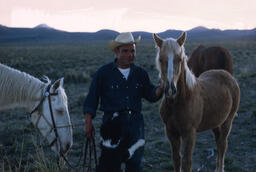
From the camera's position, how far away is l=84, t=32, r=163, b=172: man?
2.88 m

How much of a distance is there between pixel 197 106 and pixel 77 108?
19.1ft

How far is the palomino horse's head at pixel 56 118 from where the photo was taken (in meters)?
3.47

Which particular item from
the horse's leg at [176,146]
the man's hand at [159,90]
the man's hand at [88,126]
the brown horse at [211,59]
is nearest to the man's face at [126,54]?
the man's hand at [159,90]

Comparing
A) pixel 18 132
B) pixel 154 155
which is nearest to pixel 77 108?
pixel 18 132

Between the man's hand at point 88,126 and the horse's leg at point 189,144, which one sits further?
the horse's leg at point 189,144

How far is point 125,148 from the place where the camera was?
2.89m

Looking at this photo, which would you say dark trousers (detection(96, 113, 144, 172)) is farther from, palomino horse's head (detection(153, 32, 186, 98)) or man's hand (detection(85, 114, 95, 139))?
palomino horse's head (detection(153, 32, 186, 98))

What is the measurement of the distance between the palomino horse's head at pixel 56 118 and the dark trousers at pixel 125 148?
0.73 meters

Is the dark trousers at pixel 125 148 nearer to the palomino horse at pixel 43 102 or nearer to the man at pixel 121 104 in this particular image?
the man at pixel 121 104

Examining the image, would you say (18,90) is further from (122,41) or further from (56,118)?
(122,41)

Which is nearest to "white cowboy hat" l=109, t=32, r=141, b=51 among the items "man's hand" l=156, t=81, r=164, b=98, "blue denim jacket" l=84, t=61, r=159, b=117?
"blue denim jacket" l=84, t=61, r=159, b=117

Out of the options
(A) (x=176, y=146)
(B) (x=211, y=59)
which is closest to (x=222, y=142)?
(A) (x=176, y=146)

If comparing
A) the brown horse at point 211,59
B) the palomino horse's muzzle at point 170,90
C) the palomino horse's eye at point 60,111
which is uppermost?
the brown horse at point 211,59

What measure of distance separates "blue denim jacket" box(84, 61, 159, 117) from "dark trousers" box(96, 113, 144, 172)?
0.13m
